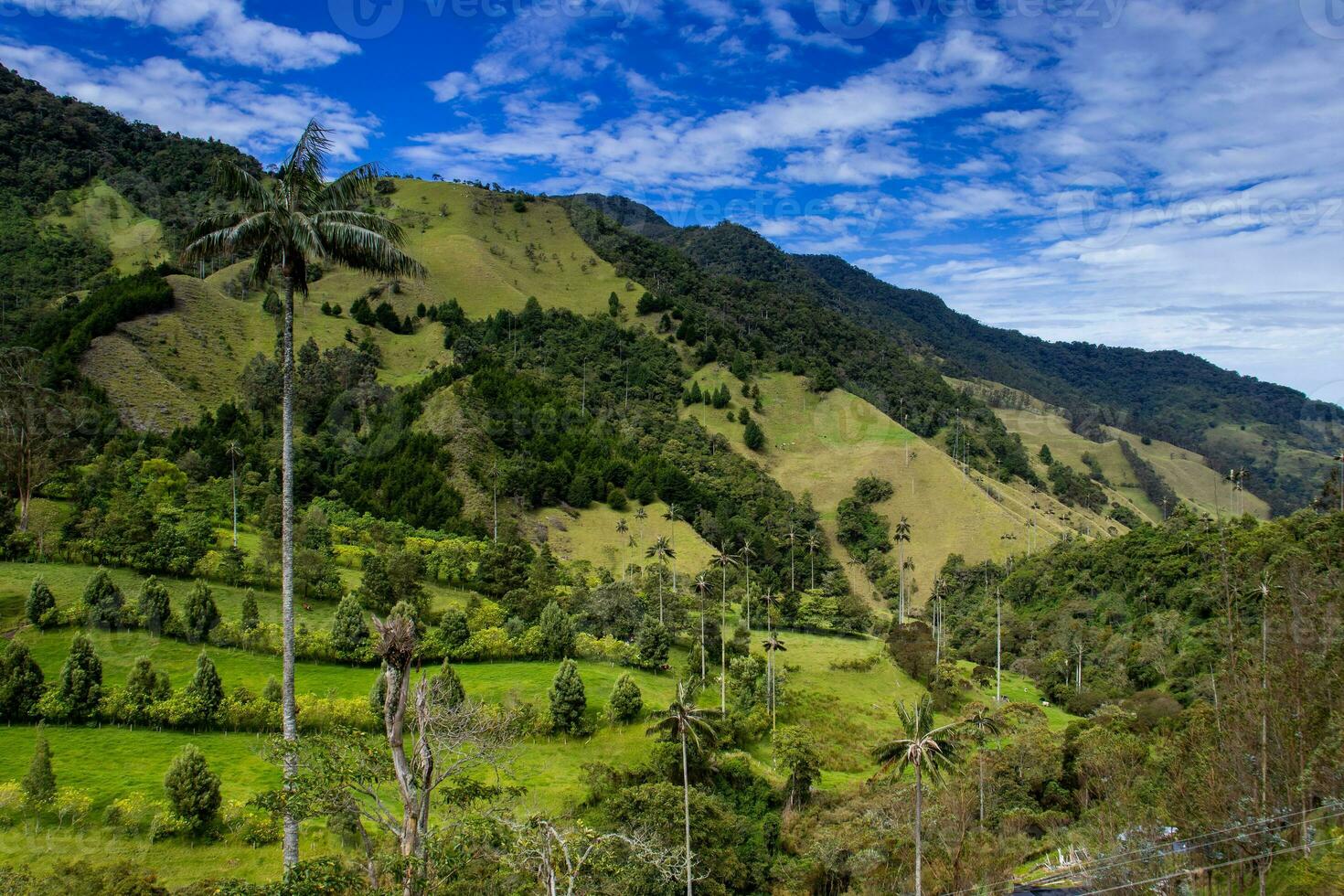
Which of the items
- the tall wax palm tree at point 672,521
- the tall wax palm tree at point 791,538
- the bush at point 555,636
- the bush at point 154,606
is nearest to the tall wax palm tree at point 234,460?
the bush at point 154,606

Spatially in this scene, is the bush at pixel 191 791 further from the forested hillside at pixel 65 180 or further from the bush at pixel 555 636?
the forested hillside at pixel 65 180

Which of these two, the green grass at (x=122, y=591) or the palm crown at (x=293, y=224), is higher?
the palm crown at (x=293, y=224)

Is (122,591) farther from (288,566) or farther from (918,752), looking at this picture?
(918,752)

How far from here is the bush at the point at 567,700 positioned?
41.3 m

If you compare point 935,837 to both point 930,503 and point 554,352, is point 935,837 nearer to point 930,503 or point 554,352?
point 930,503

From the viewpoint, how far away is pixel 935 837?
34500 millimetres

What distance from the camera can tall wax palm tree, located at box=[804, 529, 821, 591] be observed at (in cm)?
10365

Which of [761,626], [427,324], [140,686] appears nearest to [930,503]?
[761,626]

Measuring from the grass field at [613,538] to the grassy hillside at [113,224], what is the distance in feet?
322

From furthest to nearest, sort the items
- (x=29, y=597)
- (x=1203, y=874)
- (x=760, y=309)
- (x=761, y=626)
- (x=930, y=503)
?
(x=760, y=309) < (x=930, y=503) < (x=761, y=626) < (x=29, y=597) < (x=1203, y=874)

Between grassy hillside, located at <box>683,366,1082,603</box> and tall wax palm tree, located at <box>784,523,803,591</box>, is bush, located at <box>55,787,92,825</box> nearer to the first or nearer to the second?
tall wax palm tree, located at <box>784,523,803,591</box>

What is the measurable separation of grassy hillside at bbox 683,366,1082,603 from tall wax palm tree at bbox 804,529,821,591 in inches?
310

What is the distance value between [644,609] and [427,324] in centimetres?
8967

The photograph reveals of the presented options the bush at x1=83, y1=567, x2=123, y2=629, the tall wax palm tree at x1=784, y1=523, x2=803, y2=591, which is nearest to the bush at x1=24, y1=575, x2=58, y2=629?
the bush at x1=83, y1=567, x2=123, y2=629
